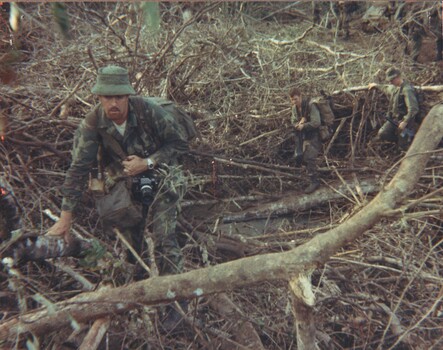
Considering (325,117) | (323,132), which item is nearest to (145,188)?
(323,132)

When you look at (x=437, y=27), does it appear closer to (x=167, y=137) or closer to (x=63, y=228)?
(x=167, y=137)

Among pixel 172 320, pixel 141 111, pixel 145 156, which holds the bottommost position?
pixel 172 320

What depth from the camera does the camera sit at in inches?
139

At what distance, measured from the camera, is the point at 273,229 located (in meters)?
5.15

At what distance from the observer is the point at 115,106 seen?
336cm

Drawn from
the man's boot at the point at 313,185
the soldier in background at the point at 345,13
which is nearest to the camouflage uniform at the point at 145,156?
the man's boot at the point at 313,185

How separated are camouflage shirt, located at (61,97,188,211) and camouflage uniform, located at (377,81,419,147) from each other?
3819 mm

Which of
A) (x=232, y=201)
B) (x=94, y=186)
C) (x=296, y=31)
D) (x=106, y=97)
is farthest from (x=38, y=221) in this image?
(x=296, y=31)

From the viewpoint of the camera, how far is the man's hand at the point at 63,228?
3.19 metres

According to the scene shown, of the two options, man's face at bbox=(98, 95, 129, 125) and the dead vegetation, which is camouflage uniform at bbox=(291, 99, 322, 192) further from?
man's face at bbox=(98, 95, 129, 125)

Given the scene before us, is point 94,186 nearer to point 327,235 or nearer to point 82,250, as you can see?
point 82,250

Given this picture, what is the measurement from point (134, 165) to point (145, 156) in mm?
227

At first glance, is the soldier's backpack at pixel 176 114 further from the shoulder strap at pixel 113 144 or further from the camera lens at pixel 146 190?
the camera lens at pixel 146 190

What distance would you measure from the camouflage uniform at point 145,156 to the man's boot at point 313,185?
7.83ft
